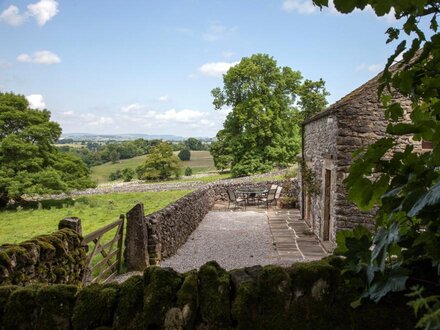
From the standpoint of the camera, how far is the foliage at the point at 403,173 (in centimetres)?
146

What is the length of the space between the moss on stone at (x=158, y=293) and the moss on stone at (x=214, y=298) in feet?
0.61

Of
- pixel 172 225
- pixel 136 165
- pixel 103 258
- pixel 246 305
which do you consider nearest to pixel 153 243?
pixel 103 258

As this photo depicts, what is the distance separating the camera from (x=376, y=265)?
151cm

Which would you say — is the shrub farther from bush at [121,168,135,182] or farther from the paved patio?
the paved patio

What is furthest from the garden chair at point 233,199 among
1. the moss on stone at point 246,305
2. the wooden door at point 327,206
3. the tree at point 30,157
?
the moss on stone at point 246,305

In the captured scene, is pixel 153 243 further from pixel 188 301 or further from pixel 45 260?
pixel 188 301

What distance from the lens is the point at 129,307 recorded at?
94.2 inches

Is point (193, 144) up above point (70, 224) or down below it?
above

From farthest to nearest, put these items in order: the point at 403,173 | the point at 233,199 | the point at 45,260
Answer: the point at 233,199 < the point at 45,260 < the point at 403,173

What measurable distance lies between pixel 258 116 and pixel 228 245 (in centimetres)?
2815

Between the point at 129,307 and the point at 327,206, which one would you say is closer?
the point at 129,307

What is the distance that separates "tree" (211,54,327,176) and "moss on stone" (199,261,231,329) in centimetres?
3700

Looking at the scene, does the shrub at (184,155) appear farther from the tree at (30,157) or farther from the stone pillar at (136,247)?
the stone pillar at (136,247)

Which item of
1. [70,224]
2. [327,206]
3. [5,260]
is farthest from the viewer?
[327,206]
